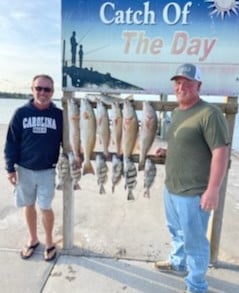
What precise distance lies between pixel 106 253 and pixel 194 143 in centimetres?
157

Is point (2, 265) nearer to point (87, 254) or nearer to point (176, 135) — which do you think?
point (87, 254)

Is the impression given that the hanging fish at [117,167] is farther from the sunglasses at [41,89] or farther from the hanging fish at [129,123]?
the sunglasses at [41,89]

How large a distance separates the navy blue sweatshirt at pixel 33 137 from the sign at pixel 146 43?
1.19 ft

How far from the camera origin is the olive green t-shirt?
233 centimetres

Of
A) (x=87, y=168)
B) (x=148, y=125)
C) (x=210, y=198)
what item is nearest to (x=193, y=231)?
(x=210, y=198)

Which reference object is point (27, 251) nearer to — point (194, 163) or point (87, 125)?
point (87, 125)

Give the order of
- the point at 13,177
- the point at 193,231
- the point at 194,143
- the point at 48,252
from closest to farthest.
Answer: the point at 194,143
the point at 193,231
the point at 13,177
the point at 48,252

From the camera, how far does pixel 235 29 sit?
2.86 m

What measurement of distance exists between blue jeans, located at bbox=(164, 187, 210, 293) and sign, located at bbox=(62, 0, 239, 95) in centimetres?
98

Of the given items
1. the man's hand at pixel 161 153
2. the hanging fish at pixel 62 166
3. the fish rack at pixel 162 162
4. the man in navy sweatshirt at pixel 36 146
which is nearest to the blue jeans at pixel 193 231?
the man's hand at pixel 161 153

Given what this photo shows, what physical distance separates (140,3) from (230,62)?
0.89 metres

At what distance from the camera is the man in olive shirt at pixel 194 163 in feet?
7.68

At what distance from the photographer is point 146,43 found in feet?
9.77

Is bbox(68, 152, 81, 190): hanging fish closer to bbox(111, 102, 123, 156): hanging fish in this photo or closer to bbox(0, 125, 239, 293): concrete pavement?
bbox(111, 102, 123, 156): hanging fish
